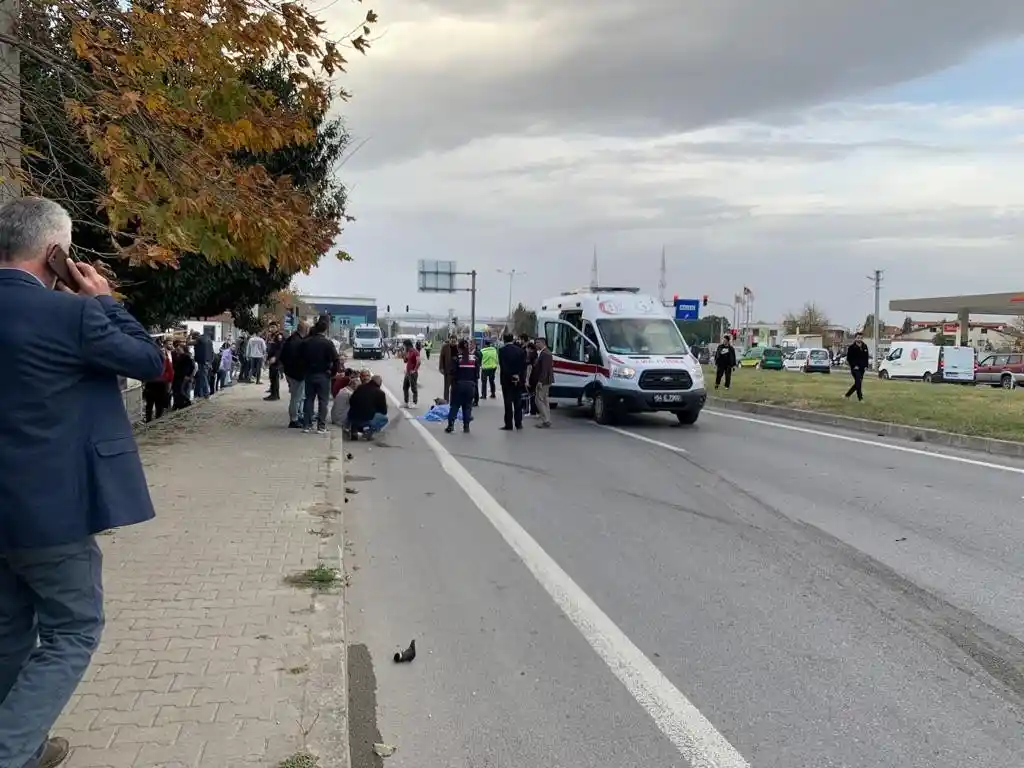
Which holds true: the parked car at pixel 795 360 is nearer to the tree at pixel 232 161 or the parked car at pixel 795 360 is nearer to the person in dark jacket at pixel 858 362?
the person in dark jacket at pixel 858 362

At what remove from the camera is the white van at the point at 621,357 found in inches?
671

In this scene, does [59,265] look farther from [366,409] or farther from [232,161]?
[366,409]

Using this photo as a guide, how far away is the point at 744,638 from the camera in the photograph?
5.27 metres

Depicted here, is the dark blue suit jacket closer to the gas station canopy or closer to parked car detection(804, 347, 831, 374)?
parked car detection(804, 347, 831, 374)

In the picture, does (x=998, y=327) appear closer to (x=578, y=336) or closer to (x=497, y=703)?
(x=578, y=336)

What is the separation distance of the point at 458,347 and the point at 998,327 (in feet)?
311

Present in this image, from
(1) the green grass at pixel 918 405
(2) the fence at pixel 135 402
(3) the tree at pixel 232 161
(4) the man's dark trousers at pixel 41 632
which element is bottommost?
(2) the fence at pixel 135 402

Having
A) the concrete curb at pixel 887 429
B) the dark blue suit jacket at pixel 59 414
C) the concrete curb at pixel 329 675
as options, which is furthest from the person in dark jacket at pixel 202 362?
the dark blue suit jacket at pixel 59 414

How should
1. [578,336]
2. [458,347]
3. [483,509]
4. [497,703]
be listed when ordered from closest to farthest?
[497,703] → [483,509] → [458,347] → [578,336]

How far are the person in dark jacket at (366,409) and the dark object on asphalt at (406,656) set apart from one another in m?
9.89

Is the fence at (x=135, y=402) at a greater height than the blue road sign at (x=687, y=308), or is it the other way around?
the blue road sign at (x=687, y=308)

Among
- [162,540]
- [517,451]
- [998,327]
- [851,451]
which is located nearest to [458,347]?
[517,451]

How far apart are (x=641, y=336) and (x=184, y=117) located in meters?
12.8

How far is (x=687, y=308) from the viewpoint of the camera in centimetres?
3803
